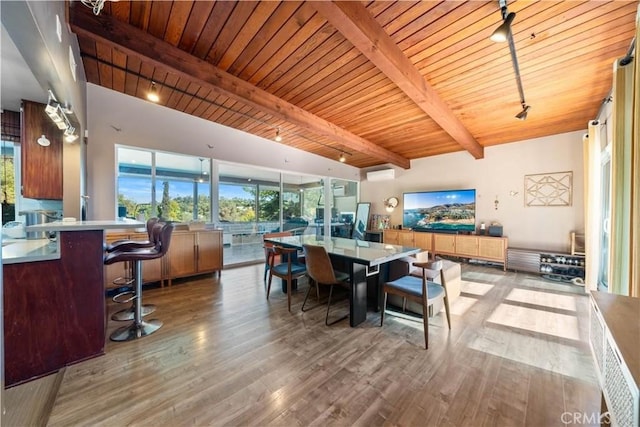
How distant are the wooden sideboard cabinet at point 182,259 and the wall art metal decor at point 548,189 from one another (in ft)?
20.7

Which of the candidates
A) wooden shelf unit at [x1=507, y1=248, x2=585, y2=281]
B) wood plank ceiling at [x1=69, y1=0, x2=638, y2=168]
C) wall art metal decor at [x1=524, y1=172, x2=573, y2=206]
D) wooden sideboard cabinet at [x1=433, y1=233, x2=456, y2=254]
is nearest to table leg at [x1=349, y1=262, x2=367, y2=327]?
wood plank ceiling at [x1=69, y1=0, x2=638, y2=168]

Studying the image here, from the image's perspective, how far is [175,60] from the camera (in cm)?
254

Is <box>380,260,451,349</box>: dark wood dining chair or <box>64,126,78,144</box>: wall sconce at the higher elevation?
<box>64,126,78,144</box>: wall sconce

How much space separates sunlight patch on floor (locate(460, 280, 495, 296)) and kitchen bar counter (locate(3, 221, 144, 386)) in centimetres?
425

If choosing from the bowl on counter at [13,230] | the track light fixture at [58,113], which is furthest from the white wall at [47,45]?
the bowl on counter at [13,230]

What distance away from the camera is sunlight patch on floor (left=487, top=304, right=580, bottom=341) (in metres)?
2.38

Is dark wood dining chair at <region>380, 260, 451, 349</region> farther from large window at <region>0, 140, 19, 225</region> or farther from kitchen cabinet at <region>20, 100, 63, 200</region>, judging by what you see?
large window at <region>0, 140, 19, 225</region>

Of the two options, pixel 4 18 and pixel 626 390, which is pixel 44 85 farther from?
pixel 626 390

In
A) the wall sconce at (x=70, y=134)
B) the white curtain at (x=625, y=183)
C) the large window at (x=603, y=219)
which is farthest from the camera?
the large window at (x=603, y=219)

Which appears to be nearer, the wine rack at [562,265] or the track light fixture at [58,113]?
the track light fixture at [58,113]

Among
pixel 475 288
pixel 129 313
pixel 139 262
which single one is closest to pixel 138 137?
pixel 139 262

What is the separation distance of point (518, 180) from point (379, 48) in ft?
15.7

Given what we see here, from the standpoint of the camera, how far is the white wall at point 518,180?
14.8ft

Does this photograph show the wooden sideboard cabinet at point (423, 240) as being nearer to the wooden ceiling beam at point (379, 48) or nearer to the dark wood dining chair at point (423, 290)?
the wooden ceiling beam at point (379, 48)
